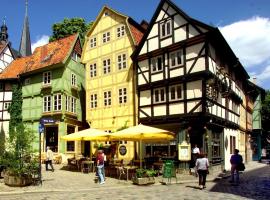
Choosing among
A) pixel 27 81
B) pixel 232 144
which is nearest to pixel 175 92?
pixel 232 144

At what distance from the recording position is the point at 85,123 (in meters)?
34.8

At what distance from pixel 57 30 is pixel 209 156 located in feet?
97.0

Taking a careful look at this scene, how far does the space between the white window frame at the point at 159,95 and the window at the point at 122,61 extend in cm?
442

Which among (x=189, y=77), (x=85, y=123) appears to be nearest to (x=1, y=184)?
(x=189, y=77)

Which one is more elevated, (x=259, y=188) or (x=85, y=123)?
(x=85, y=123)

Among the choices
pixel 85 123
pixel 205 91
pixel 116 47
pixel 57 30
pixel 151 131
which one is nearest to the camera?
pixel 151 131

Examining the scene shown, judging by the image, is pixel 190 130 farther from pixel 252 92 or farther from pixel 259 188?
pixel 252 92

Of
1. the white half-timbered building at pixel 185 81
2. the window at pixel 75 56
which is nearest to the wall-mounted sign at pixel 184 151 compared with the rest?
the white half-timbered building at pixel 185 81

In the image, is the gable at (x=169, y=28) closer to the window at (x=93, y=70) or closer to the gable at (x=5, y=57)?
the window at (x=93, y=70)

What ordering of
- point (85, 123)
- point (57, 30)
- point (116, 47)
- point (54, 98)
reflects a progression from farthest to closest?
point (57, 30) < point (85, 123) < point (54, 98) < point (116, 47)

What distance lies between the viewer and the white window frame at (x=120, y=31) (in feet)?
96.3

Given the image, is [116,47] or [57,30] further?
[57,30]

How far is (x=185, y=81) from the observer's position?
23672 mm

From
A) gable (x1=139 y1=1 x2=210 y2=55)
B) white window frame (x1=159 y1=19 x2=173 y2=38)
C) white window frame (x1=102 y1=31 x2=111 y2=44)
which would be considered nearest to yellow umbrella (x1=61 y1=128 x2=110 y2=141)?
gable (x1=139 y1=1 x2=210 y2=55)
